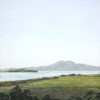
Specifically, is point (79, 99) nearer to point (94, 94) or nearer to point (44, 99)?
point (94, 94)

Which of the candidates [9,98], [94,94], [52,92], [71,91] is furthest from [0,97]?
[71,91]

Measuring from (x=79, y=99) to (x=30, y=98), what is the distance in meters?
6.04

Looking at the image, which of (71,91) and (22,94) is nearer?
(22,94)

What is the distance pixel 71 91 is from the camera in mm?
41406

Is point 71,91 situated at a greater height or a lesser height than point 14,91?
lesser

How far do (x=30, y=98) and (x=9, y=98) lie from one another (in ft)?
8.12

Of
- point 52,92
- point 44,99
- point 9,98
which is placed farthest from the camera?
point 52,92

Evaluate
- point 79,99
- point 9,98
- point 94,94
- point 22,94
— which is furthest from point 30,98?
point 94,94

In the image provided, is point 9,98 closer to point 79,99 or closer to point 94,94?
point 79,99

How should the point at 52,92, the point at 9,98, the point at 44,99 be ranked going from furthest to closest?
the point at 52,92 → the point at 44,99 → the point at 9,98

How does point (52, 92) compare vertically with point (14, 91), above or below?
below

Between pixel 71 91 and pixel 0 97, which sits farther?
pixel 71 91

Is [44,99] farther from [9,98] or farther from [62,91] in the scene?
[62,91]

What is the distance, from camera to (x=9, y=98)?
2208 centimetres
